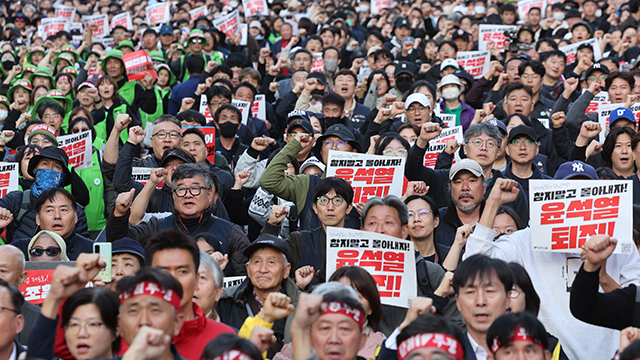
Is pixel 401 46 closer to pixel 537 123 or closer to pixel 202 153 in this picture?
pixel 537 123

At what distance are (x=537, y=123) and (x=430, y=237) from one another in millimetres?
3552

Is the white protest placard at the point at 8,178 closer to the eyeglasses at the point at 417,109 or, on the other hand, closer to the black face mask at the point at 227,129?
the black face mask at the point at 227,129

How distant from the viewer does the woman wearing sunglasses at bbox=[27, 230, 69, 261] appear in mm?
6355

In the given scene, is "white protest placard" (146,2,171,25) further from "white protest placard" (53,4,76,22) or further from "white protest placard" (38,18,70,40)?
"white protest placard" (53,4,76,22)

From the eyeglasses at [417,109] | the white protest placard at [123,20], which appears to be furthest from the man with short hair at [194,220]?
the white protest placard at [123,20]

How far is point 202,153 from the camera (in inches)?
329

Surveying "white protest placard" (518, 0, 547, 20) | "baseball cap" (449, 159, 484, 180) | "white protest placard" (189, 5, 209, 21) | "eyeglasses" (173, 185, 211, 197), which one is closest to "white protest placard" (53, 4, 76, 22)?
"white protest placard" (189, 5, 209, 21)

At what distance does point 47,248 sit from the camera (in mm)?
6363

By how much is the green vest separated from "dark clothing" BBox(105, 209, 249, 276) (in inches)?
68.9

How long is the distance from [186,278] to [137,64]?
798cm

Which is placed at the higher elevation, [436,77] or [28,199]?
[436,77]

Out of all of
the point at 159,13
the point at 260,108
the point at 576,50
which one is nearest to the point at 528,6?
the point at 576,50

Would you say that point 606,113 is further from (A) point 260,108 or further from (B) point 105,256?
(B) point 105,256

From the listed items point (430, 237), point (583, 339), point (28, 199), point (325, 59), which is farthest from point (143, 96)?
point (583, 339)
